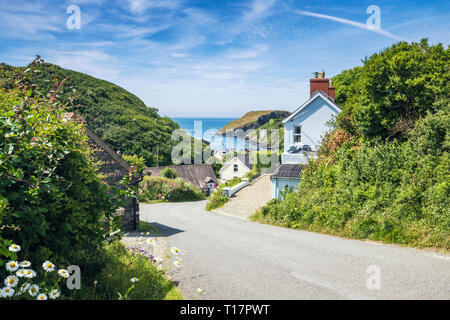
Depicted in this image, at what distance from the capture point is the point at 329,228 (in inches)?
512

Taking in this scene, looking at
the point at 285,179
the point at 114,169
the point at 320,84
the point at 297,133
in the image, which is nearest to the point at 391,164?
the point at 285,179

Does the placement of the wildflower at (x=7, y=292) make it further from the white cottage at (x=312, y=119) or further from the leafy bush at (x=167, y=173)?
the leafy bush at (x=167, y=173)

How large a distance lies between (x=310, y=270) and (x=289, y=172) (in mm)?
14467

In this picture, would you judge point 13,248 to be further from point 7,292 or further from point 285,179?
point 285,179

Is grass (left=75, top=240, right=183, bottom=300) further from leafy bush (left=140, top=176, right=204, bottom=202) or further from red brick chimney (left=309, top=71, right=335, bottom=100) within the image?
leafy bush (left=140, top=176, right=204, bottom=202)

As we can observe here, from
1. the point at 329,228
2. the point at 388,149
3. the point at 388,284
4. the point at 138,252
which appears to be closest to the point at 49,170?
the point at 138,252

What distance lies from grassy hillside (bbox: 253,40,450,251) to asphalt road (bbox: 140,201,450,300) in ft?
3.85

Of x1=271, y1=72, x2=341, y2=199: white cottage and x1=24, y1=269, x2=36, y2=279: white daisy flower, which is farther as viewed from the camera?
x1=271, y1=72, x2=341, y2=199: white cottage

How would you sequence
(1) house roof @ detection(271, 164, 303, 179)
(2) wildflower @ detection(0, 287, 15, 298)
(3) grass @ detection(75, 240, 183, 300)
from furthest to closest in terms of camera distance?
(1) house roof @ detection(271, 164, 303, 179) → (3) grass @ detection(75, 240, 183, 300) → (2) wildflower @ detection(0, 287, 15, 298)

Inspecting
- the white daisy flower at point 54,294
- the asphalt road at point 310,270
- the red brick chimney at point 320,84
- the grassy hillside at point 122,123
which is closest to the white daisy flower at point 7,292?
the white daisy flower at point 54,294

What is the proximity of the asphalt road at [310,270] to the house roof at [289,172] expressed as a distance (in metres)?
9.50

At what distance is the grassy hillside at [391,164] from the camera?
10.5 meters

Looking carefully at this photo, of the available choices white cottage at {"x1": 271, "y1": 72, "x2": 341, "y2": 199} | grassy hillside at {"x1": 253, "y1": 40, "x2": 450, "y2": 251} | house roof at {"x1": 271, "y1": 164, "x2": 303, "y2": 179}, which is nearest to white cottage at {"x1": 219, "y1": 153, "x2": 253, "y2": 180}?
white cottage at {"x1": 271, "y1": 72, "x2": 341, "y2": 199}

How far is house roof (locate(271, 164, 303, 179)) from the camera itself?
21.5m
